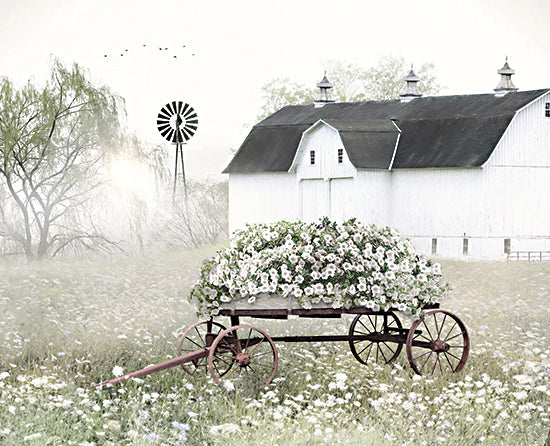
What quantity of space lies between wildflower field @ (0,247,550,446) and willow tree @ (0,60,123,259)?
19.3ft

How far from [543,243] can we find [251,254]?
17.4 metres

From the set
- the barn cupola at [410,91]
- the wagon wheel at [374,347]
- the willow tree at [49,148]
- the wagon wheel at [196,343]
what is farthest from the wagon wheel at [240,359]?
the barn cupola at [410,91]

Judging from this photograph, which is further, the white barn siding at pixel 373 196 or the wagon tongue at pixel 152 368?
the white barn siding at pixel 373 196

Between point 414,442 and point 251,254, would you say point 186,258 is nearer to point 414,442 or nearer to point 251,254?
point 251,254

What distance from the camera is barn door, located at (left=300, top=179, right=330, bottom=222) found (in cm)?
2509

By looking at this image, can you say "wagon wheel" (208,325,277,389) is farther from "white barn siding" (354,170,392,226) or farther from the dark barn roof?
"white barn siding" (354,170,392,226)

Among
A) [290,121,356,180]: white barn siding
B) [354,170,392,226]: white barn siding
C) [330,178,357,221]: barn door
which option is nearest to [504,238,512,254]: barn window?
[354,170,392,226]: white barn siding

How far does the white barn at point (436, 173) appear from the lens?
76.2 ft

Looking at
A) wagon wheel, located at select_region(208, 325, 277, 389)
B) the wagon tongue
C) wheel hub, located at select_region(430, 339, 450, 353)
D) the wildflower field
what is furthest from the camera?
wheel hub, located at select_region(430, 339, 450, 353)

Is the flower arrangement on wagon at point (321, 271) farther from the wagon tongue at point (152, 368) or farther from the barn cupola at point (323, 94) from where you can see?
the barn cupola at point (323, 94)

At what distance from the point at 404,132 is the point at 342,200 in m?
3.33

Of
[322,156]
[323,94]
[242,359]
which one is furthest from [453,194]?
[242,359]

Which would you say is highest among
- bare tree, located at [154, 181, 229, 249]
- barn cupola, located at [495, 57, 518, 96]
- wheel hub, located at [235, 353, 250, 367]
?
barn cupola, located at [495, 57, 518, 96]

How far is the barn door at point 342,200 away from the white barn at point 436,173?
3 centimetres
